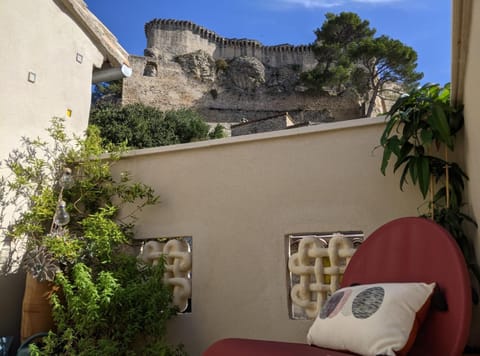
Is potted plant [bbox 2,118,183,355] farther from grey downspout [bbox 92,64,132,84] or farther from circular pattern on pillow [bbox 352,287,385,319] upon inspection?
circular pattern on pillow [bbox 352,287,385,319]

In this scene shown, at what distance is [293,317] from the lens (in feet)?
8.80

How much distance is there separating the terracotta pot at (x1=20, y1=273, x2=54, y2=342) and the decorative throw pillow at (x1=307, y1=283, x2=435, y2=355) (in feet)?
6.00

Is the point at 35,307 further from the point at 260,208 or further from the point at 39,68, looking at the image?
the point at 39,68

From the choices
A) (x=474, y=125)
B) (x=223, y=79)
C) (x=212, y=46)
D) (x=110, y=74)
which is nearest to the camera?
(x=474, y=125)

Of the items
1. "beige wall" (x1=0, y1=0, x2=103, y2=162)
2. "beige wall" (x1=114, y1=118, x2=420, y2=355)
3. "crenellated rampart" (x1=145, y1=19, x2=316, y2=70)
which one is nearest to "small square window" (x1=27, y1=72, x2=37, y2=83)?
"beige wall" (x1=0, y1=0, x2=103, y2=162)

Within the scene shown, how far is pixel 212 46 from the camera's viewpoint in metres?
29.0

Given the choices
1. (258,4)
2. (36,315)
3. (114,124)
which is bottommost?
(36,315)

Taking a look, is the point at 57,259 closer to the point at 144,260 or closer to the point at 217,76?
the point at 144,260

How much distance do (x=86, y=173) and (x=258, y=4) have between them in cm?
2667

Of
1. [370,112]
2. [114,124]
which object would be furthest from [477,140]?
[370,112]

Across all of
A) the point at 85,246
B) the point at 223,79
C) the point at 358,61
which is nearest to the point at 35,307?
the point at 85,246

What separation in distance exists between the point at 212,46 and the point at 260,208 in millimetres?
27634

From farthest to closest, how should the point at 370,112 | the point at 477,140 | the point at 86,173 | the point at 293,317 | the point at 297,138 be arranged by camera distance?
the point at 370,112 < the point at 86,173 < the point at 297,138 < the point at 293,317 < the point at 477,140

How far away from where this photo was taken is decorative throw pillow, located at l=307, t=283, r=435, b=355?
4.70 feet
